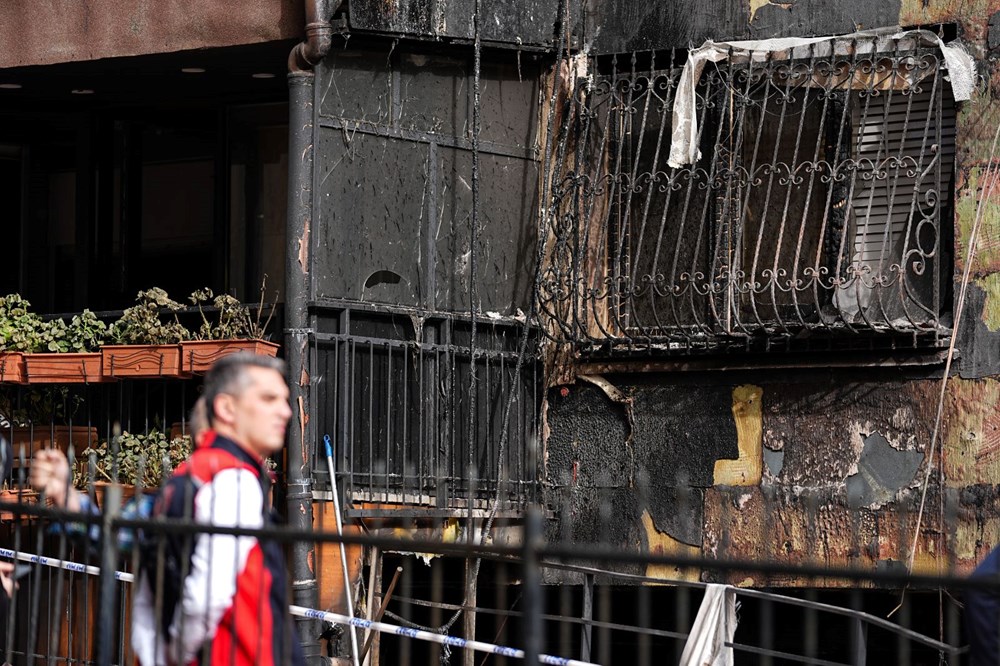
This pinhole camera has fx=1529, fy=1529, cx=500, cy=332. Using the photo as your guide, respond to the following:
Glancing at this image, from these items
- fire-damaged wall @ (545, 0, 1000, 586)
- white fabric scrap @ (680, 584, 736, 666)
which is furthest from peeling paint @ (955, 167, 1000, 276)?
white fabric scrap @ (680, 584, 736, 666)

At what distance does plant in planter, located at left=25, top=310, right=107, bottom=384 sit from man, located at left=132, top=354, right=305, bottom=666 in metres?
4.92

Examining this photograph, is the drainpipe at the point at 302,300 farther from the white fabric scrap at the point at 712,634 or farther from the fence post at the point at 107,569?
the fence post at the point at 107,569

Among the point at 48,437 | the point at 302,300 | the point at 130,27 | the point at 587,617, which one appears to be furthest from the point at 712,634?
the point at 130,27

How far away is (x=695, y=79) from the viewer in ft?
32.6

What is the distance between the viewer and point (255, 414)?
4.91 meters

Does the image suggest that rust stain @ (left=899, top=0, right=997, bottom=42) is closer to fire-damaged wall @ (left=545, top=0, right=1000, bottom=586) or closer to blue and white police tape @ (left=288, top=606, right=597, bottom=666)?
fire-damaged wall @ (left=545, top=0, right=1000, bottom=586)

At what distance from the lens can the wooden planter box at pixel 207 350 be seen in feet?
30.4

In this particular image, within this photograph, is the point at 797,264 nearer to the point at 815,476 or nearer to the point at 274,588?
the point at 815,476

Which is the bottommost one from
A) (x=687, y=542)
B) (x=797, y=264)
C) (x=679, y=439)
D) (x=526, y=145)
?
(x=687, y=542)

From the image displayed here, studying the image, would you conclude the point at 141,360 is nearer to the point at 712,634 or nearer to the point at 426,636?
the point at 426,636

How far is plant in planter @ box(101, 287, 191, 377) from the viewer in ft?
31.0

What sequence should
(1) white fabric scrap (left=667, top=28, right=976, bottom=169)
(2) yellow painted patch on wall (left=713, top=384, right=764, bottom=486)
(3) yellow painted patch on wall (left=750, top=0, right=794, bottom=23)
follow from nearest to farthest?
(1) white fabric scrap (left=667, top=28, right=976, bottom=169) < (2) yellow painted patch on wall (left=713, top=384, right=764, bottom=486) < (3) yellow painted patch on wall (left=750, top=0, right=794, bottom=23)

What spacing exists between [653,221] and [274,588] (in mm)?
5849

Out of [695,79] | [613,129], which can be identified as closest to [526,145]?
[613,129]
